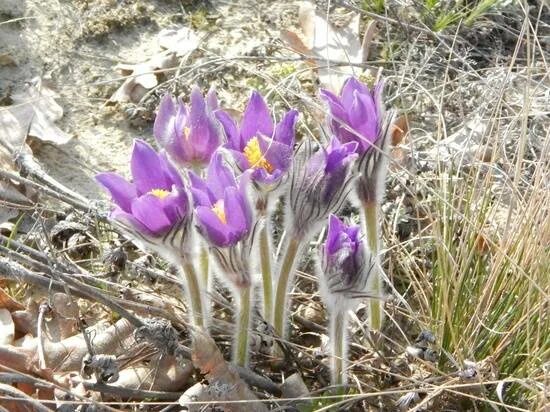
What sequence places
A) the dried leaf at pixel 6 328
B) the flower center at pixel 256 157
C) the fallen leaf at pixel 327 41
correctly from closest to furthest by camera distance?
the flower center at pixel 256 157 < the dried leaf at pixel 6 328 < the fallen leaf at pixel 327 41

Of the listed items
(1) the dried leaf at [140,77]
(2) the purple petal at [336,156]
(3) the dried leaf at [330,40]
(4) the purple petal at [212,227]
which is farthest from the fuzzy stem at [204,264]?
(3) the dried leaf at [330,40]

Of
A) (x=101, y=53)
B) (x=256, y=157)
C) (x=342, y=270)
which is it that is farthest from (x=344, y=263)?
(x=101, y=53)

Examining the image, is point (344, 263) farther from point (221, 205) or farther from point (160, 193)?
point (160, 193)

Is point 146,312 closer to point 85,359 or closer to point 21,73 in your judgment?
point 85,359

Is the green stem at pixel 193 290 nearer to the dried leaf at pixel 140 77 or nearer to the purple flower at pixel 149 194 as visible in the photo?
the purple flower at pixel 149 194

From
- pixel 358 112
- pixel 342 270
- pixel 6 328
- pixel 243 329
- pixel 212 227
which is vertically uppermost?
pixel 358 112

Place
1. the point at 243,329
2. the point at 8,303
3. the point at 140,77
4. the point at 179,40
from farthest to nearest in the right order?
the point at 179,40 < the point at 140,77 < the point at 8,303 < the point at 243,329
